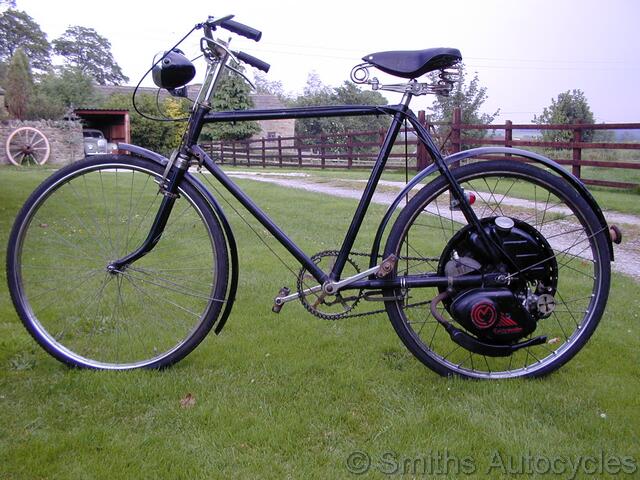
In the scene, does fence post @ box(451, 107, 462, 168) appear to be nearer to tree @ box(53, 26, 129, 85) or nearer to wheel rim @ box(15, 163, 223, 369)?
wheel rim @ box(15, 163, 223, 369)

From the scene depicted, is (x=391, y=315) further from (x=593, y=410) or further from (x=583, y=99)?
(x=583, y=99)

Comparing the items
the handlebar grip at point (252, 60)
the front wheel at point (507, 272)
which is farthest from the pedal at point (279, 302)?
the handlebar grip at point (252, 60)

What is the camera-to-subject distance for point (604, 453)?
196 centimetres

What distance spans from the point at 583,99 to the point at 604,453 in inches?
782

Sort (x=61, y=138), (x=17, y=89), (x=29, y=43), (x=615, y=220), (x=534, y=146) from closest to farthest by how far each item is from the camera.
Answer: (x=615, y=220) → (x=534, y=146) → (x=61, y=138) → (x=17, y=89) → (x=29, y=43)

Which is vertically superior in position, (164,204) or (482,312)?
(164,204)

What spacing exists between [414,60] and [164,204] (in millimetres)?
1244

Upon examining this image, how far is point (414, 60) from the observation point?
2.39 m

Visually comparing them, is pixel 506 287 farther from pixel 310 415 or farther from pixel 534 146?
pixel 534 146

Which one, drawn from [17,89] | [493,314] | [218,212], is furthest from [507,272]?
[17,89]

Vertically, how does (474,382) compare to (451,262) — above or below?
below

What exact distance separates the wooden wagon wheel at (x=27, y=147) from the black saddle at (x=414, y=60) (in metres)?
19.8

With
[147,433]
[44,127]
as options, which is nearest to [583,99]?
[44,127]

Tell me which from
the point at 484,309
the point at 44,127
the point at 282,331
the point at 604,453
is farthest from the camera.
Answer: the point at 44,127
